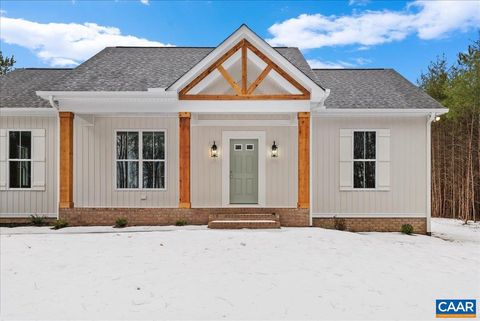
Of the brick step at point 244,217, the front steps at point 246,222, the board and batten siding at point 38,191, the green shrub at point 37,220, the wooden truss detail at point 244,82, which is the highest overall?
the wooden truss detail at point 244,82

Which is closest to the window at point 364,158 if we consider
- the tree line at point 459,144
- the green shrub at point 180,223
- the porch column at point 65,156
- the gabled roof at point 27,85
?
the green shrub at point 180,223

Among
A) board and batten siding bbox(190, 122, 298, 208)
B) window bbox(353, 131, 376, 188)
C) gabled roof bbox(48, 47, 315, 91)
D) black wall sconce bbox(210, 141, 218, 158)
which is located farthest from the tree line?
black wall sconce bbox(210, 141, 218, 158)

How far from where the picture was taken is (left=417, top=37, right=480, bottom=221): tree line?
14.5 m

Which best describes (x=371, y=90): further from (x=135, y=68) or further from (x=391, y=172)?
(x=135, y=68)

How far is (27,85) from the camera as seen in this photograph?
11.9 meters

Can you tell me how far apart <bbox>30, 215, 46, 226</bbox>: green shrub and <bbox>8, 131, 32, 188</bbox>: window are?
0.99 m

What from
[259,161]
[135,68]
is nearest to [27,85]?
[135,68]

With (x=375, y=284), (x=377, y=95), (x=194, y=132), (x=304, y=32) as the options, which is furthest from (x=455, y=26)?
(x=304, y=32)

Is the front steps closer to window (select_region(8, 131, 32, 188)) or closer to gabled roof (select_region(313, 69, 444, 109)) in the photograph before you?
gabled roof (select_region(313, 69, 444, 109))

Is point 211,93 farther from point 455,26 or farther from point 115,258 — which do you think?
point 455,26

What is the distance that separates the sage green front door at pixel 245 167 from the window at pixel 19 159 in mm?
6292

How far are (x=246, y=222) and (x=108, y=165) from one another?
450 cm

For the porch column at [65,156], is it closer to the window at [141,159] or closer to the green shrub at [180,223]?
the window at [141,159]

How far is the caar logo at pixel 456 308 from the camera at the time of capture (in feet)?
14.0
